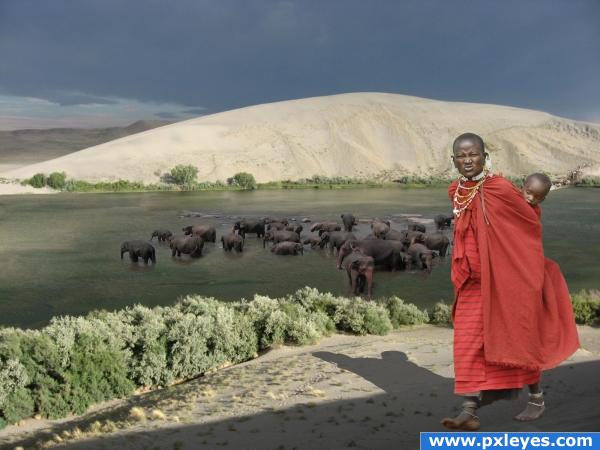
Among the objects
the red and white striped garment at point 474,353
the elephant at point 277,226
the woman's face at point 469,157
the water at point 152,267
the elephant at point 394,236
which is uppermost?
the woman's face at point 469,157

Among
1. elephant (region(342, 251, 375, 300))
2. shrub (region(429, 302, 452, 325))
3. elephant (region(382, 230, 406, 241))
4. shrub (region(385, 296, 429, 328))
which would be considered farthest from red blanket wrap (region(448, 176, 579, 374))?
elephant (region(382, 230, 406, 241))

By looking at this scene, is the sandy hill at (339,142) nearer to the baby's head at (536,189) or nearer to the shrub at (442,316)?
the shrub at (442,316)

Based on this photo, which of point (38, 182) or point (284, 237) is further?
point (38, 182)

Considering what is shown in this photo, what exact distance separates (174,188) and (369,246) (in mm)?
57690

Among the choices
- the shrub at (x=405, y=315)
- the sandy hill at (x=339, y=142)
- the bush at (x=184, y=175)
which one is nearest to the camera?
the shrub at (x=405, y=315)

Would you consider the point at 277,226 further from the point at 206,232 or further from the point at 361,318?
the point at 361,318

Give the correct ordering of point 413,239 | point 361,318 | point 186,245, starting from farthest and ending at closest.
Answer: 1. point 413,239
2. point 186,245
3. point 361,318

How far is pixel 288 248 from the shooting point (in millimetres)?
25922

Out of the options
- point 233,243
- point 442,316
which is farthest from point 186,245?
point 442,316

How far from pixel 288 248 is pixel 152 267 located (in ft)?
18.7

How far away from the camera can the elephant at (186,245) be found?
25.3m

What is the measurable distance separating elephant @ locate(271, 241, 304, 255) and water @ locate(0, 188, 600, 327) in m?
0.50

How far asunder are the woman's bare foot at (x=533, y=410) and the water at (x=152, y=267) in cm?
1100

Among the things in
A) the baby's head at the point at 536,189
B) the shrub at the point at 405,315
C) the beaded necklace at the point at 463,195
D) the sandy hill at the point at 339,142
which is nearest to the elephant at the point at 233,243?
the shrub at the point at 405,315
